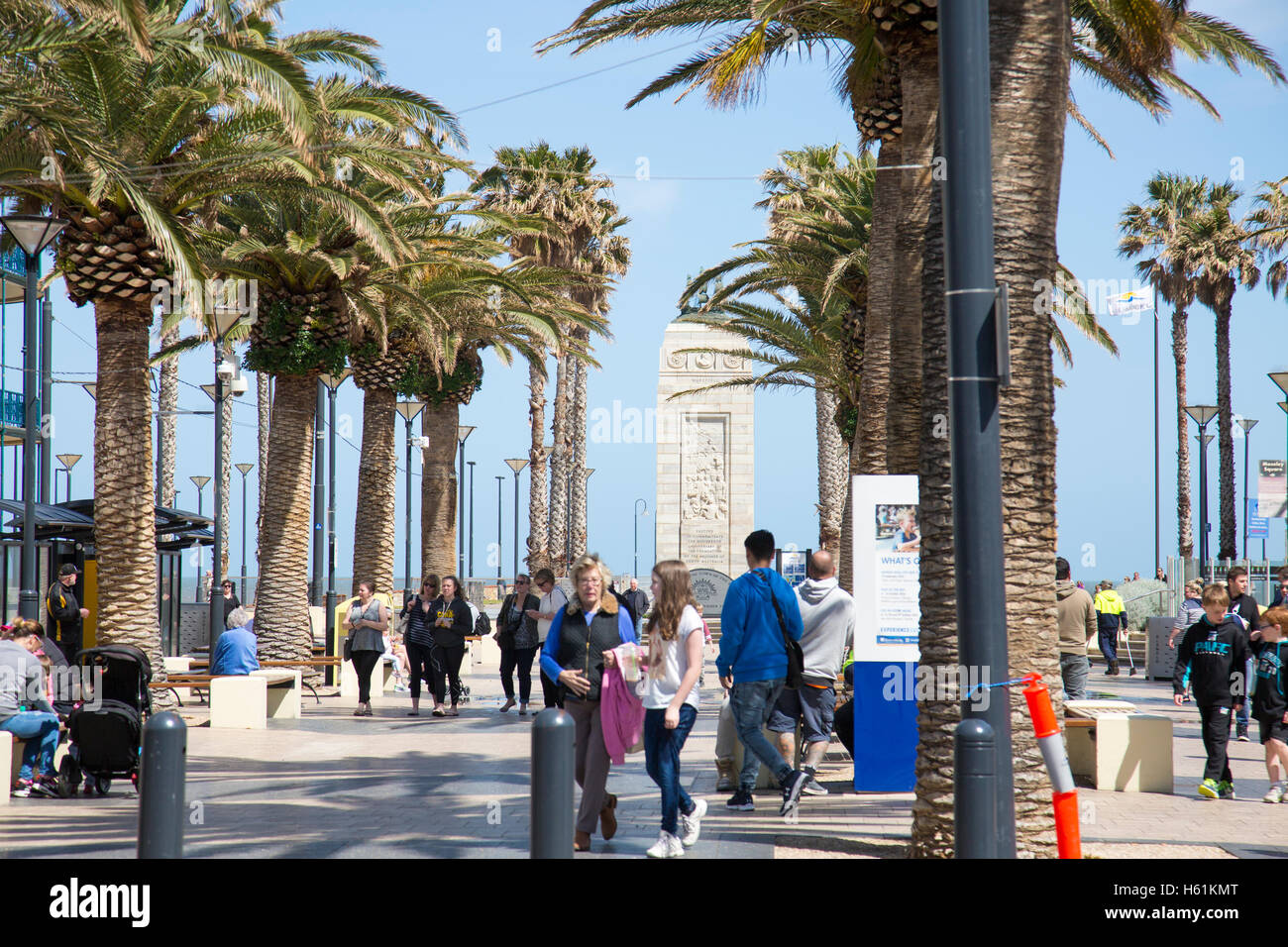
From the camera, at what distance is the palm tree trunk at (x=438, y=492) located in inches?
1065

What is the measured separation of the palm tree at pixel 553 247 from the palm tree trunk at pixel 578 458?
292 centimetres

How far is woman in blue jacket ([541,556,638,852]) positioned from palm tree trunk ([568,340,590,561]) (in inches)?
1342

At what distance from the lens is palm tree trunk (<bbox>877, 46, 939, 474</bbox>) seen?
34.9 feet

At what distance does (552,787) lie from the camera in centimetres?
528

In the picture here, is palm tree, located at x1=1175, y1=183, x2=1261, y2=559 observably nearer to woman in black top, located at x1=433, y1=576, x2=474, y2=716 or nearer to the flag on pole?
the flag on pole

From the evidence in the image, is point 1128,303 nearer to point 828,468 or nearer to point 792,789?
point 828,468

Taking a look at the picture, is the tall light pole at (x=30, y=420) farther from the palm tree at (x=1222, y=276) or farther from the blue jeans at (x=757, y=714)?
the palm tree at (x=1222, y=276)

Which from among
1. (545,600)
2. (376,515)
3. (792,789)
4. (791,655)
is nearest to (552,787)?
(792,789)

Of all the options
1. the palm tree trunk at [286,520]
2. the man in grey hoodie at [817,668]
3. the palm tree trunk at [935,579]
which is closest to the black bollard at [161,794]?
the palm tree trunk at [935,579]

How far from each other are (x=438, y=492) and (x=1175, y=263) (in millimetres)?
29038

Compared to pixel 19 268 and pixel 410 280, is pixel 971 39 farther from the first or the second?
pixel 19 268

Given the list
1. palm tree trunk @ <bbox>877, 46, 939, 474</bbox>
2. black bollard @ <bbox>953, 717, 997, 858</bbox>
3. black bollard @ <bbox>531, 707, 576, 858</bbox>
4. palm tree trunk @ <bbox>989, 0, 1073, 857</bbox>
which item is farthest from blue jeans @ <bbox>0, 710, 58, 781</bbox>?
black bollard @ <bbox>953, 717, 997, 858</bbox>

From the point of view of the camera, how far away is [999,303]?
5.55 m
